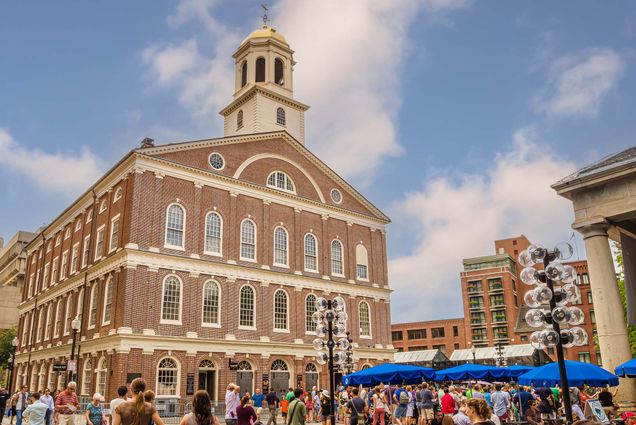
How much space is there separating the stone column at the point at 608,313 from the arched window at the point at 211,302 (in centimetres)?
2504

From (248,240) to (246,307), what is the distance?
4662 millimetres

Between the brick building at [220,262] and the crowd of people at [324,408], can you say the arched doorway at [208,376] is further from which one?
the crowd of people at [324,408]

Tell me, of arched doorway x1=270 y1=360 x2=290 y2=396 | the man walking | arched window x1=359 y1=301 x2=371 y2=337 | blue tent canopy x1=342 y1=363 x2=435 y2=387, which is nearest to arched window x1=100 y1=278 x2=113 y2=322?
arched doorway x1=270 y1=360 x2=290 y2=396

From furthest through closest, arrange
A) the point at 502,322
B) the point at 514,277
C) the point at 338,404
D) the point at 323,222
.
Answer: the point at 514,277
the point at 502,322
the point at 323,222
the point at 338,404

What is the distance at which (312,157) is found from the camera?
44969mm

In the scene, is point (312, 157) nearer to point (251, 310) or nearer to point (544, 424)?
→ point (251, 310)

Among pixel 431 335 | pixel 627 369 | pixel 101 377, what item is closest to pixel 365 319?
pixel 101 377

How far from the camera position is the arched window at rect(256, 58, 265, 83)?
49125 mm

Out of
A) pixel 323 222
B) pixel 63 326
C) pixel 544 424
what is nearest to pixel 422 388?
pixel 544 424

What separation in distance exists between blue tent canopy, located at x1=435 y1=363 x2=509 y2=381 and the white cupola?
25861 mm

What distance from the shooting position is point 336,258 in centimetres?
4484

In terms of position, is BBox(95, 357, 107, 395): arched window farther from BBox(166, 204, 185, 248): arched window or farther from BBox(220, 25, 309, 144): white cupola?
BBox(220, 25, 309, 144): white cupola

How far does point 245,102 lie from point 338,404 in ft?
88.0

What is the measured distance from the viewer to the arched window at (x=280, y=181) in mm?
42000
